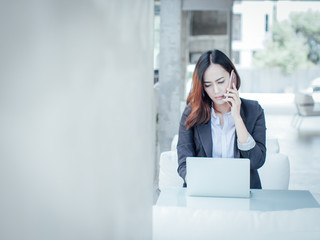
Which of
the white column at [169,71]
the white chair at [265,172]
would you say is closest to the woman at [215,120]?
the white chair at [265,172]

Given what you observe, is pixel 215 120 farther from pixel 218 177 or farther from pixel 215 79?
pixel 218 177

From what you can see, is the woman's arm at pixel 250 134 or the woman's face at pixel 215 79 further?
the woman's face at pixel 215 79

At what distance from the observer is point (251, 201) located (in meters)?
2.31

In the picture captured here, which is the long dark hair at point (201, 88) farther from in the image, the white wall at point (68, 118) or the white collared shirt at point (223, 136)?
the white wall at point (68, 118)

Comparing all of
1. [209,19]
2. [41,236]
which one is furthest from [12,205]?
[209,19]

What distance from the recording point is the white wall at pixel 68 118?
1.52 ft

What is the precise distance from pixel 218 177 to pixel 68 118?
5.82 feet

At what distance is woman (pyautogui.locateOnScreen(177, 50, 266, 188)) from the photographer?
2.87 metres

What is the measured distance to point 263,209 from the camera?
213 cm

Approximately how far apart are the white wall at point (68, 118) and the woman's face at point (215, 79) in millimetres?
1816

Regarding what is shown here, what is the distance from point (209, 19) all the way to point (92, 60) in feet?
35.5

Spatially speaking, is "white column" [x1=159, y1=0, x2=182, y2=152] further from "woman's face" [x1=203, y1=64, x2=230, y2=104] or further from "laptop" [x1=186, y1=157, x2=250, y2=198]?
"laptop" [x1=186, y1=157, x2=250, y2=198]

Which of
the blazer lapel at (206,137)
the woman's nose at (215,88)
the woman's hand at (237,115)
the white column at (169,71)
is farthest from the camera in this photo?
the white column at (169,71)

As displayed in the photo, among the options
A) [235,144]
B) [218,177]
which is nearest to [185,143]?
[235,144]
